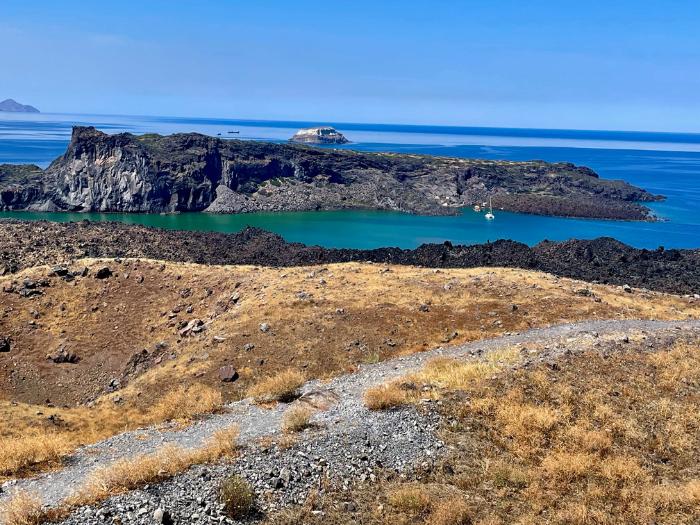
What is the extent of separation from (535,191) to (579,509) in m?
162

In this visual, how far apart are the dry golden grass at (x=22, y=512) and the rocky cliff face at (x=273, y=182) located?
5045 inches

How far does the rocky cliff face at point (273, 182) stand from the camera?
132 meters

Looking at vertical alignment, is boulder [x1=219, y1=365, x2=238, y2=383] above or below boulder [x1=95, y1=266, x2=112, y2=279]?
below

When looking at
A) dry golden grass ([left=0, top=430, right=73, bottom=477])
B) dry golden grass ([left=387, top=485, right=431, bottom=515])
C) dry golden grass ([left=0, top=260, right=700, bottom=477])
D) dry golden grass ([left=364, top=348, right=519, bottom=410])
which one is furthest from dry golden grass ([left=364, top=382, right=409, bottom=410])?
dry golden grass ([left=0, top=430, right=73, bottom=477])

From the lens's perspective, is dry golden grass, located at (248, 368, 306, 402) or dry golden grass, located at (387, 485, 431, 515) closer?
dry golden grass, located at (387, 485, 431, 515)

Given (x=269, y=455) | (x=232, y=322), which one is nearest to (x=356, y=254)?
(x=232, y=322)

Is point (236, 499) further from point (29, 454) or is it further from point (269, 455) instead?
point (29, 454)

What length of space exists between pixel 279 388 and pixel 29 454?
8245 mm

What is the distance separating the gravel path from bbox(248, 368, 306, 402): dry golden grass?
1.72ft

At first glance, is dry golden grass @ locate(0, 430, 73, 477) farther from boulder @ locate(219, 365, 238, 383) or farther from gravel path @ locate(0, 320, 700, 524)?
boulder @ locate(219, 365, 238, 383)

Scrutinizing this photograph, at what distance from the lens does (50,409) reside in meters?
21.9

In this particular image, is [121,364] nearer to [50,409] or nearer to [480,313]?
[50,409]

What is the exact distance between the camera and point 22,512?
1107 cm

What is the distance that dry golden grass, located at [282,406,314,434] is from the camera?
15.9m
